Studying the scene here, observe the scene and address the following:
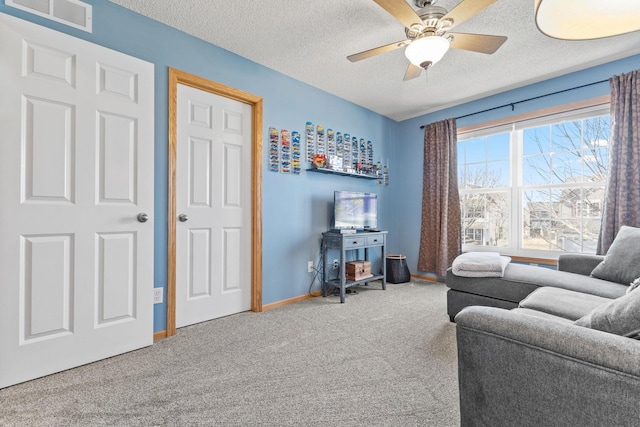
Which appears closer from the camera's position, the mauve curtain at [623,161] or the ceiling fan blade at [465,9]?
the ceiling fan blade at [465,9]

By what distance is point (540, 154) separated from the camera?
3.44m

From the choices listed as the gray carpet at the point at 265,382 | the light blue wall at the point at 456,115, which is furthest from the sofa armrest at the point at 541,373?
the light blue wall at the point at 456,115

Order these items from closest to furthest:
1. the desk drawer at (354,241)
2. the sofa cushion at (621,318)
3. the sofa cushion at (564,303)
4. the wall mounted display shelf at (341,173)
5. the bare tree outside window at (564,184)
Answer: the sofa cushion at (621,318) < the sofa cushion at (564,303) < the bare tree outside window at (564,184) < the desk drawer at (354,241) < the wall mounted display shelf at (341,173)

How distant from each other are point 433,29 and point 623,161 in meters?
2.23

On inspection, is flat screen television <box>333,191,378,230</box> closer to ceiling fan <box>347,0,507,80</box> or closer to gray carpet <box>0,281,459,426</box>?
gray carpet <box>0,281,459,426</box>

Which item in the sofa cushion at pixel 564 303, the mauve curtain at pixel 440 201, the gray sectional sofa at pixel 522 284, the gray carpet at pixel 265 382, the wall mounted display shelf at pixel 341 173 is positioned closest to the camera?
the gray carpet at pixel 265 382

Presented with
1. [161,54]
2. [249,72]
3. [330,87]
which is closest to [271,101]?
[249,72]

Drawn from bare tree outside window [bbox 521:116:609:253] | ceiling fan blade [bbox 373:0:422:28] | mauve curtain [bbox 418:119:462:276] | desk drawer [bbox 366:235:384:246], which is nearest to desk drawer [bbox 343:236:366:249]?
desk drawer [bbox 366:235:384:246]

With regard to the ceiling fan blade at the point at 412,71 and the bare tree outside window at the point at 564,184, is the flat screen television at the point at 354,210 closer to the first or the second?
the ceiling fan blade at the point at 412,71

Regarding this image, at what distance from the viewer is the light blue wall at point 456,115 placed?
9.70 ft

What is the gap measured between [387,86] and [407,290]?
242 centimetres

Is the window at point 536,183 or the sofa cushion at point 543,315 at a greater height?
the window at point 536,183

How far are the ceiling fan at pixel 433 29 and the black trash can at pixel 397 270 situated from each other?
2.67 meters

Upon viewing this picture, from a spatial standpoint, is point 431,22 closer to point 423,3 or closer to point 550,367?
point 423,3
